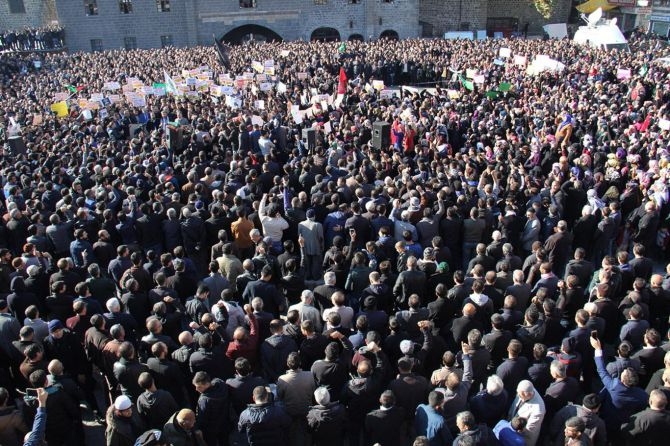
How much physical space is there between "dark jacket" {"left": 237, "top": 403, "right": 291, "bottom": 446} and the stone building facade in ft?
142

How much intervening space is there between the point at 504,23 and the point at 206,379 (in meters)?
52.0

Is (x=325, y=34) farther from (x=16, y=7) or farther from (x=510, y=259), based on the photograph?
(x=510, y=259)

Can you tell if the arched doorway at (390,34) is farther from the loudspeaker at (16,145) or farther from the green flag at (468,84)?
the loudspeaker at (16,145)

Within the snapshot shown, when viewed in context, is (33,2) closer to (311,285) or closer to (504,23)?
(504,23)

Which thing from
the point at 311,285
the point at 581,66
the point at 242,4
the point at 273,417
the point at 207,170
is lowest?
the point at 311,285

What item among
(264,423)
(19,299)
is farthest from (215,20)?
(264,423)

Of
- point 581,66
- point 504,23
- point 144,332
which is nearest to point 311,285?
point 144,332

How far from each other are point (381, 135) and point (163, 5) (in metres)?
36.3

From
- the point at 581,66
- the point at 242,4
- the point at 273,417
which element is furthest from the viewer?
the point at 242,4

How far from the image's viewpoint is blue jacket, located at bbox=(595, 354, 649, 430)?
5.43m

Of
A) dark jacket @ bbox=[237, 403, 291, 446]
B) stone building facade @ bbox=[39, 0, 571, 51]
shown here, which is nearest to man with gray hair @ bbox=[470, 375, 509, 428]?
dark jacket @ bbox=[237, 403, 291, 446]

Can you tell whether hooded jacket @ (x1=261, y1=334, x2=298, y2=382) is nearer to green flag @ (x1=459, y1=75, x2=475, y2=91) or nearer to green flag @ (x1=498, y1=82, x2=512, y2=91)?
green flag @ (x1=498, y1=82, x2=512, y2=91)

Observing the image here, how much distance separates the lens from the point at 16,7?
4691cm

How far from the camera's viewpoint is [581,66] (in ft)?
74.8
